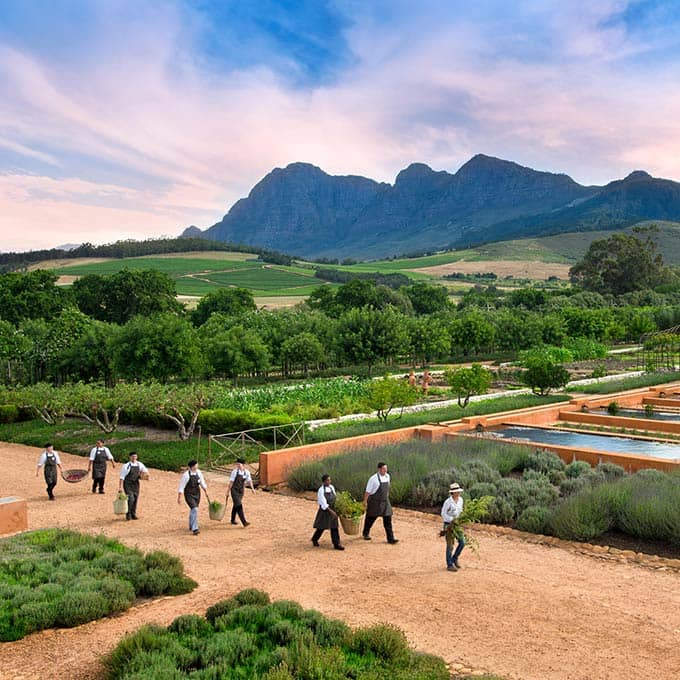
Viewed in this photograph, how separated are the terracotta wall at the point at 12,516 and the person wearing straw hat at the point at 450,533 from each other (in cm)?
794

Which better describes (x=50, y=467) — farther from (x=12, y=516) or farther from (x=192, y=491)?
(x=192, y=491)

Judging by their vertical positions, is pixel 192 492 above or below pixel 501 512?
above

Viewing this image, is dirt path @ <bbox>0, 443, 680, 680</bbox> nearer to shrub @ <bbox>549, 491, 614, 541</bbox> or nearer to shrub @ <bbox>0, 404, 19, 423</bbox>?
shrub @ <bbox>549, 491, 614, 541</bbox>

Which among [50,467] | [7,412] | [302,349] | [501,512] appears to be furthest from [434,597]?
[302,349]

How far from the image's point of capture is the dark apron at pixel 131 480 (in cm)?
1338

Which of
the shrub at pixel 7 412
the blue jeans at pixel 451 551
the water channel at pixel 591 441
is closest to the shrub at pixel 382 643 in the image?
the blue jeans at pixel 451 551

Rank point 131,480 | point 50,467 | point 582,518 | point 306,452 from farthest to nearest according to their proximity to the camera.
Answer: point 306,452, point 50,467, point 131,480, point 582,518

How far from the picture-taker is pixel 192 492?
1238 centimetres

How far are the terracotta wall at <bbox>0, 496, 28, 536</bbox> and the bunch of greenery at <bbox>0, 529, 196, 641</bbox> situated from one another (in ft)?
5.15

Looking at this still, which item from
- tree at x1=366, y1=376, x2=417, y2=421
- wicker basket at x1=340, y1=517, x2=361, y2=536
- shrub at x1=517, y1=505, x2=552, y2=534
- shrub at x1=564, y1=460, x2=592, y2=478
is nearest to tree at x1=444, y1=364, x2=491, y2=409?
tree at x1=366, y1=376, x2=417, y2=421

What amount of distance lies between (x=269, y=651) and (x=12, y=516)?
8.00 m

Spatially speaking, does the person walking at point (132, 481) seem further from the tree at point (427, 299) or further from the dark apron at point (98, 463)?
the tree at point (427, 299)

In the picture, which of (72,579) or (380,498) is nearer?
(72,579)

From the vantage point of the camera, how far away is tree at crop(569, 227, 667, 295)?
323 feet
